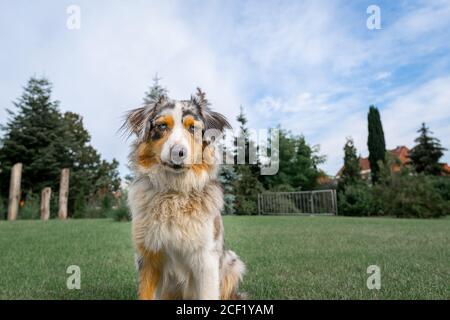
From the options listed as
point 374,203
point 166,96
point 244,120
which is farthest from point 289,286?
point 244,120

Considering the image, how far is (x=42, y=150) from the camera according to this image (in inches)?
1055

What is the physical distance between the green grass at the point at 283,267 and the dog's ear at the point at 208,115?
199cm

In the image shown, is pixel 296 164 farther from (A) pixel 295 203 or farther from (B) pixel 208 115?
(B) pixel 208 115

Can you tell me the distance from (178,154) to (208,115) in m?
0.83

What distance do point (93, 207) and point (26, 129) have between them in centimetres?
1032

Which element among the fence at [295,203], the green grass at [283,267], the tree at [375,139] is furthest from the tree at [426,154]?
the green grass at [283,267]

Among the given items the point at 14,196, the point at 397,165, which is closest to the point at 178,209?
the point at 14,196

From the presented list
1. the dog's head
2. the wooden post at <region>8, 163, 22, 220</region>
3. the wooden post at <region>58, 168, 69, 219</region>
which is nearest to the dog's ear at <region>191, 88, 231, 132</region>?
the dog's head

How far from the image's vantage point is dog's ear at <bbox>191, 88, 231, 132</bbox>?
3662mm

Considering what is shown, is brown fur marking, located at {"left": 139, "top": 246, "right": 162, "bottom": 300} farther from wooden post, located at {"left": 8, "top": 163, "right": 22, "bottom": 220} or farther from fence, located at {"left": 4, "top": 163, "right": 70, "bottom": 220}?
wooden post, located at {"left": 8, "top": 163, "right": 22, "bottom": 220}

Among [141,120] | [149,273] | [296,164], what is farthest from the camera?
[296,164]

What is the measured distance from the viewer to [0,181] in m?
25.8
